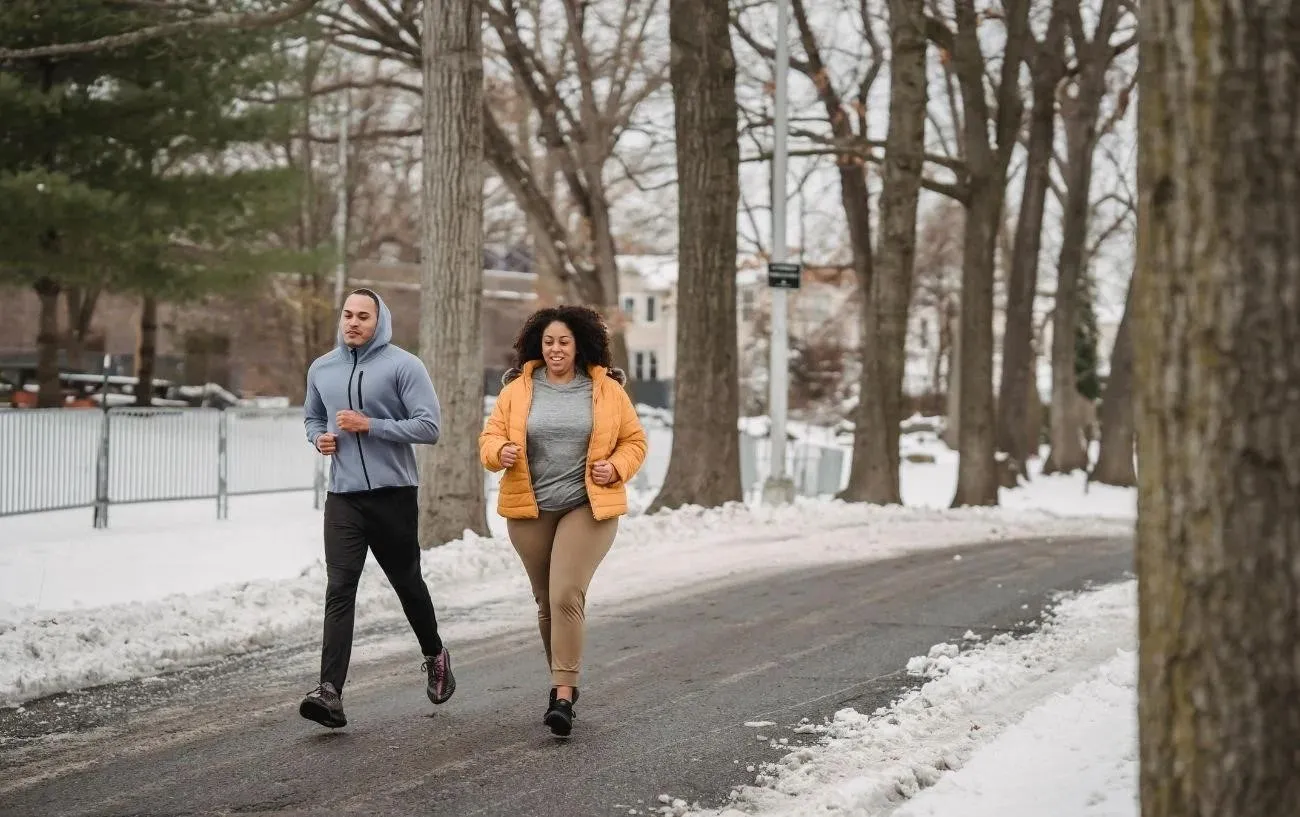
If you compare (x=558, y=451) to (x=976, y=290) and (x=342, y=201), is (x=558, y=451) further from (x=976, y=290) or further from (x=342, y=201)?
(x=342, y=201)

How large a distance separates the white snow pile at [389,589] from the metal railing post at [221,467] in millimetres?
931

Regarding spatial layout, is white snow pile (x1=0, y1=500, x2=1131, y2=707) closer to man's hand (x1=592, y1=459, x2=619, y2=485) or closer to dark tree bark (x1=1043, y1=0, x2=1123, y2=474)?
man's hand (x1=592, y1=459, x2=619, y2=485)

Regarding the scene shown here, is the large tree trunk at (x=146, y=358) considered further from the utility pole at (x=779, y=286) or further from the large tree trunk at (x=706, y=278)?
the large tree trunk at (x=706, y=278)

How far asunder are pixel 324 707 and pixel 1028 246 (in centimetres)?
2634

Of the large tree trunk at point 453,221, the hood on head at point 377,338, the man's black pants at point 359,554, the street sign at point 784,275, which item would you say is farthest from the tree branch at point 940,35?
the man's black pants at point 359,554

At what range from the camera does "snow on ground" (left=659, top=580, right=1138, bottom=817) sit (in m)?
5.63

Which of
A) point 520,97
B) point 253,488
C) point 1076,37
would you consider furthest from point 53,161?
point 1076,37

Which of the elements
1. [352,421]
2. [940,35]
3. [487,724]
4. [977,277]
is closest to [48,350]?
[977,277]

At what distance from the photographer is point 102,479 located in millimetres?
16656

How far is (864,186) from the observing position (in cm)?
2992

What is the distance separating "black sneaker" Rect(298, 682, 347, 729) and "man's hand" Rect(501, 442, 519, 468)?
1.21 m

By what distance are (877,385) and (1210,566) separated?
1936 cm

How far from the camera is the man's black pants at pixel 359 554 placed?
7098 mm

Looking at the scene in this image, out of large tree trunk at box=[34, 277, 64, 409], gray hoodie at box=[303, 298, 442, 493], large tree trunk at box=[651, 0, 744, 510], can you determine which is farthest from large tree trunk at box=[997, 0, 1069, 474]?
gray hoodie at box=[303, 298, 442, 493]
